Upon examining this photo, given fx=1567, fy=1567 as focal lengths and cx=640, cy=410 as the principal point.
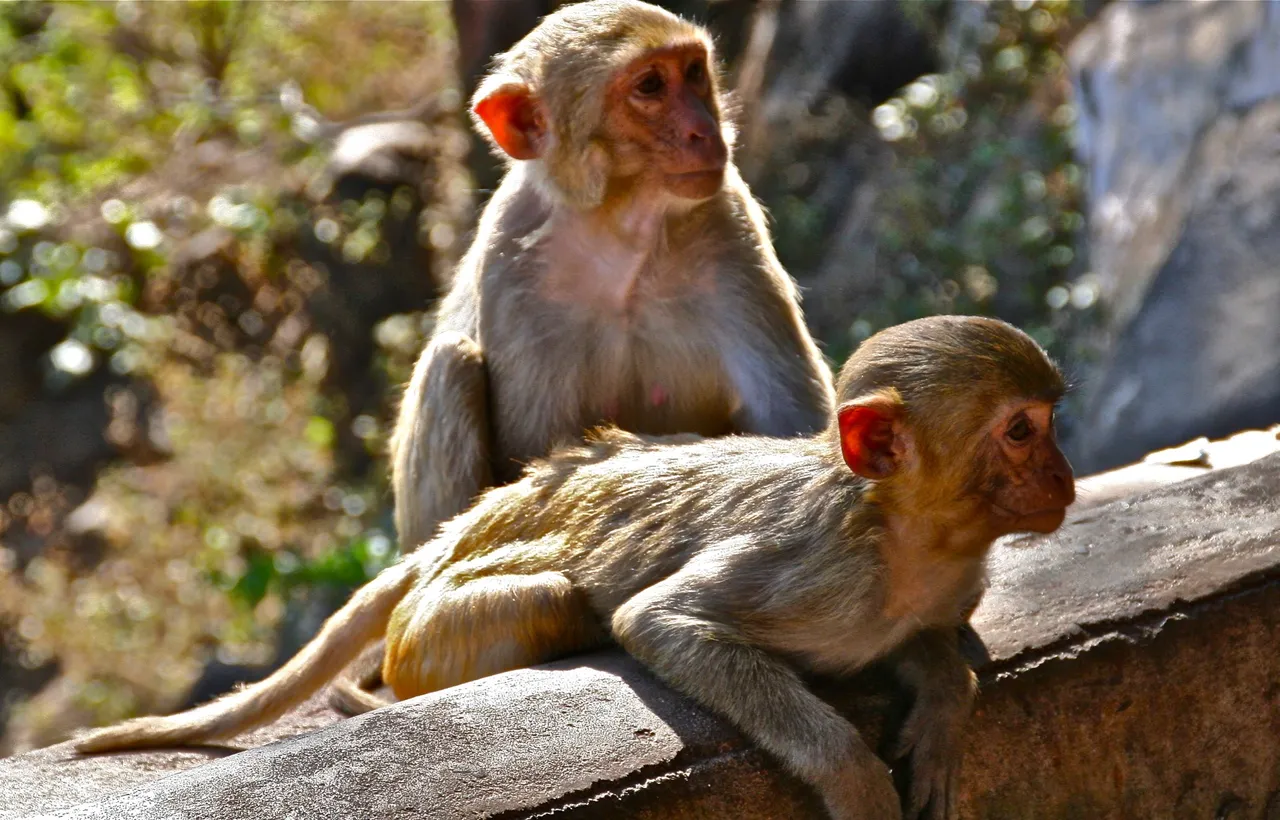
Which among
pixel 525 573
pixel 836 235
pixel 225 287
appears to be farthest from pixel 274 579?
pixel 525 573

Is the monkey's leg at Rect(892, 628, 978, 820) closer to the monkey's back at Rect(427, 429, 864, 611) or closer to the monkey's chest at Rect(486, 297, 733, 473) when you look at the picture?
the monkey's back at Rect(427, 429, 864, 611)

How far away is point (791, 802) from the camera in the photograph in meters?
3.33

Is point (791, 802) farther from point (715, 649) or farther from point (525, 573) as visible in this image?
point (525, 573)

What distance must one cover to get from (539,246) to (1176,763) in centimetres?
233

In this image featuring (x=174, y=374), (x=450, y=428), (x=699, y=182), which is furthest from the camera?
(x=174, y=374)

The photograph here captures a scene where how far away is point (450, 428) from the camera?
191 inches

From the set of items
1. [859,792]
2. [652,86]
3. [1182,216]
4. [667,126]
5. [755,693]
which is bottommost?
[859,792]

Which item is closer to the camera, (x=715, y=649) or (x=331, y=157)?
(x=715, y=649)

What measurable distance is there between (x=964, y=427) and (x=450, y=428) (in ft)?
6.53

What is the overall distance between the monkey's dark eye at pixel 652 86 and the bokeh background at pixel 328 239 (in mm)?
3954

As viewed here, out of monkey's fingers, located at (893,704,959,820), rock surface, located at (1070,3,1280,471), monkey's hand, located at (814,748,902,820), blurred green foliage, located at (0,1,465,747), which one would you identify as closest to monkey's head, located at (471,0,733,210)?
monkey's fingers, located at (893,704,959,820)

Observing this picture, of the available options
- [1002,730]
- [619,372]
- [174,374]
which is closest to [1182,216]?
[619,372]

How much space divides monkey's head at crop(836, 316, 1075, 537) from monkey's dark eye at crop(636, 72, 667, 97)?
1.39 metres

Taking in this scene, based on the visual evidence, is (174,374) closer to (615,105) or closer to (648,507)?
(615,105)
